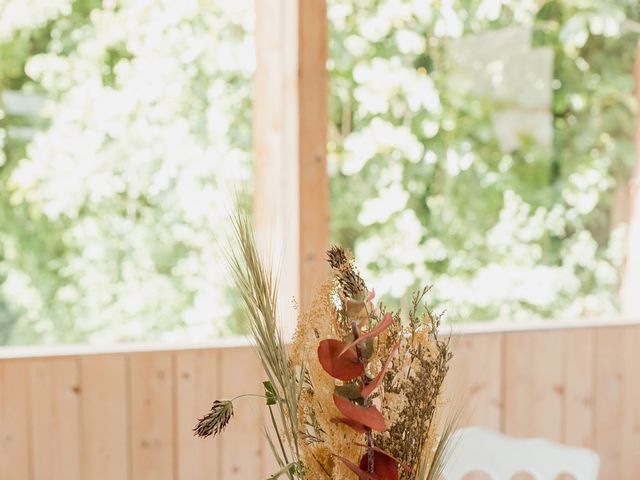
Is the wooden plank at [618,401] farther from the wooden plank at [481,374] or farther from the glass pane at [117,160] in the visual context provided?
the glass pane at [117,160]

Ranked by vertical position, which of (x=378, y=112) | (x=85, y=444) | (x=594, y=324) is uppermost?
(x=378, y=112)

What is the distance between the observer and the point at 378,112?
12.0ft

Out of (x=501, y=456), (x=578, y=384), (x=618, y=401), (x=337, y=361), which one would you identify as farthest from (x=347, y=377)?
(x=618, y=401)

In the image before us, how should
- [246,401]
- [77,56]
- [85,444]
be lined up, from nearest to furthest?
[85,444], [246,401], [77,56]

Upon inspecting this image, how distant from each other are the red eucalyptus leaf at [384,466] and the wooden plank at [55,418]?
141cm

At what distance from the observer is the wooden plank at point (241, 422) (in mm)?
2125

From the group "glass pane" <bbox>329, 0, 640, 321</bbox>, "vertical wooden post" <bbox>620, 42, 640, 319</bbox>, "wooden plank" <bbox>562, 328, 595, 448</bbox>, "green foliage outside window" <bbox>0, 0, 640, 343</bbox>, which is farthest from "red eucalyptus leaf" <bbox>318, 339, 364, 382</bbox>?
"glass pane" <bbox>329, 0, 640, 321</bbox>

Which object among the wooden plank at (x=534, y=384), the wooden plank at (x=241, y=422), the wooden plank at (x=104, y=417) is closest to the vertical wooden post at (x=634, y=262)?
the wooden plank at (x=534, y=384)

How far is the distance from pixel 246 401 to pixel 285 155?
2.12 feet

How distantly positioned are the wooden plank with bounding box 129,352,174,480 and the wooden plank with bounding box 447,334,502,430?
80cm

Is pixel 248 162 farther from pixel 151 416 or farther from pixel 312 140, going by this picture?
pixel 151 416

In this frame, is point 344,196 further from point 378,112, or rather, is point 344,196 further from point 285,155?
point 285,155

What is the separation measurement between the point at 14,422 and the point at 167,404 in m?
0.36

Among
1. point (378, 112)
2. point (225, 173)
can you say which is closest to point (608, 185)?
point (378, 112)
